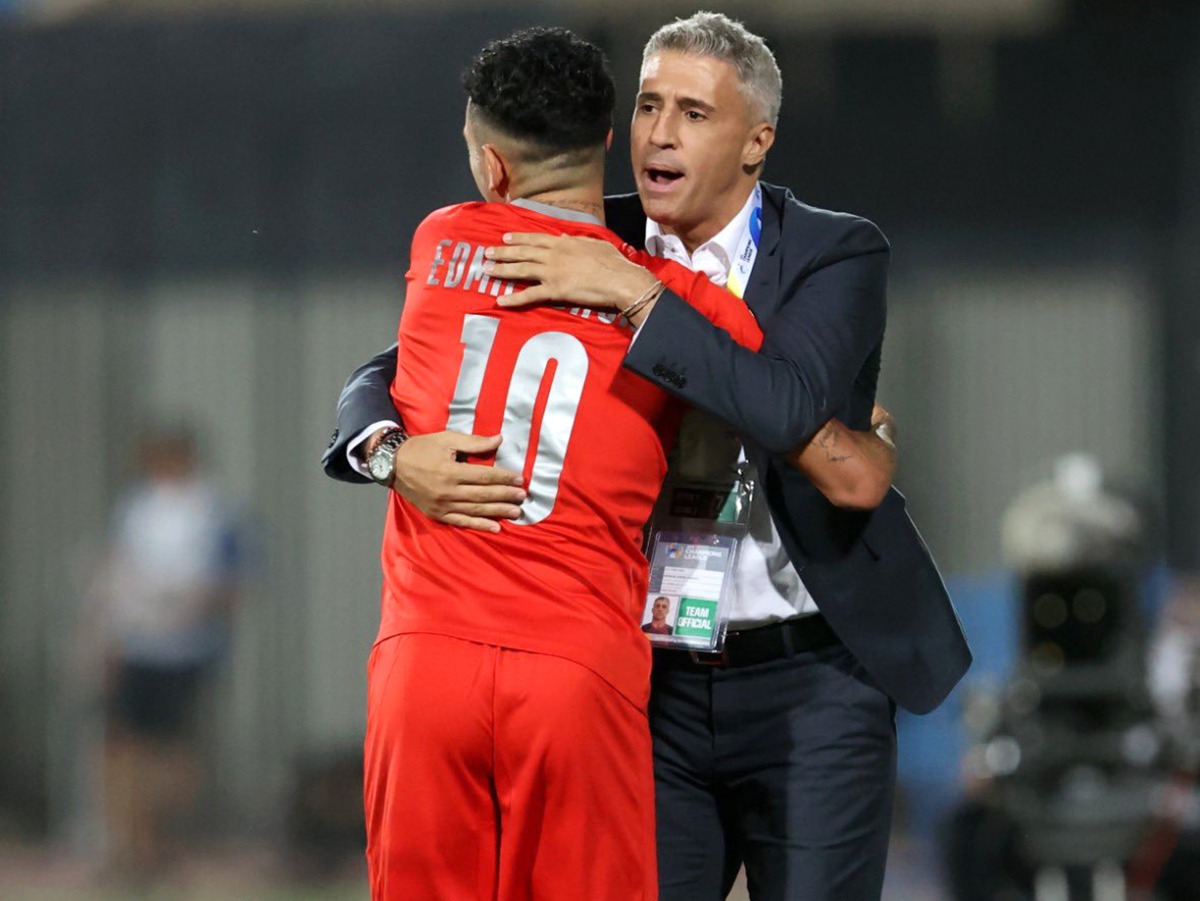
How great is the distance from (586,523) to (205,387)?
5263 millimetres

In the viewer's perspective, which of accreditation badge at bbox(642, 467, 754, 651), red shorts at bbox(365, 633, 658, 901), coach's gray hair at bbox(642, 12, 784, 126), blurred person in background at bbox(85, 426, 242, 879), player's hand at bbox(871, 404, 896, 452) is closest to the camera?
red shorts at bbox(365, 633, 658, 901)

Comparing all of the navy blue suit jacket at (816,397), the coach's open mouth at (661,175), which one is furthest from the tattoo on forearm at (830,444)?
the coach's open mouth at (661,175)

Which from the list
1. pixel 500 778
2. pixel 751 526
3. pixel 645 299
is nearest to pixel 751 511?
pixel 751 526

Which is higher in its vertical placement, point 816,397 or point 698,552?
point 816,397

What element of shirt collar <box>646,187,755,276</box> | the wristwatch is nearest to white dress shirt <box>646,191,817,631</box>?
Result: shirt collar <box>646,187,755,276</box>

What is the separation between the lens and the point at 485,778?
1.80m

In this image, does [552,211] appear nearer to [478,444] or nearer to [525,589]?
[478,444]

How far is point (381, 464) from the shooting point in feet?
6.26

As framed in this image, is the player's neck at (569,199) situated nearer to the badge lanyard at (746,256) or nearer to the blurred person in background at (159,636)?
the badge lanyard at (746,256)

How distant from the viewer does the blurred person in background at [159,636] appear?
631cm

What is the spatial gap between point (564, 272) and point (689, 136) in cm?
39

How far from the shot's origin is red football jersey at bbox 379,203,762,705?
5.83 feet

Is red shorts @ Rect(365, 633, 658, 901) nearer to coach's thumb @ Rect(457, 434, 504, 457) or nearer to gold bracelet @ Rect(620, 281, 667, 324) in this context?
coach's thumb @ Rect(457, 434, 504, 457)

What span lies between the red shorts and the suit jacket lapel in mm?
526
